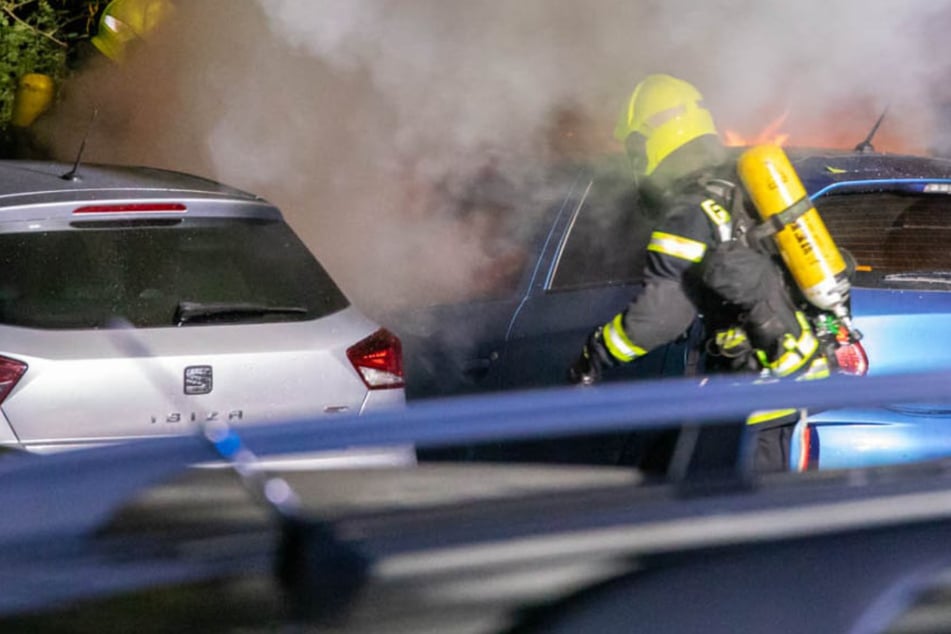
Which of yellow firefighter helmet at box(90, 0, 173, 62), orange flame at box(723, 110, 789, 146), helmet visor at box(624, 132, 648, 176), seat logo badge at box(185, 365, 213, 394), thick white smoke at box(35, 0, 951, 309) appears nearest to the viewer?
seat logo badge at box(185, 365, 213, 394)

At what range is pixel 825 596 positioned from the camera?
1.60m

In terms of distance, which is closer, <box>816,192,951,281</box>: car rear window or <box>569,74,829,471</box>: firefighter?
<box>569,74,829,471</box>: firefighter

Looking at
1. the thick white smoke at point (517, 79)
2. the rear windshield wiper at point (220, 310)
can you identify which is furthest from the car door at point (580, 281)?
the thick white smoke at point (517, 79)

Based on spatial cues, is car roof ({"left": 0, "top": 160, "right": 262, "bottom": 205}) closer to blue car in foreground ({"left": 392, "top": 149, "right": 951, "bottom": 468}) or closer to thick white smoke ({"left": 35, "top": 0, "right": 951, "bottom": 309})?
blue car in foreground ({"left": 392, "top": 149, "right": 951, "bottom": 468})

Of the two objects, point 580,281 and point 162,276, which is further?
point 580,281

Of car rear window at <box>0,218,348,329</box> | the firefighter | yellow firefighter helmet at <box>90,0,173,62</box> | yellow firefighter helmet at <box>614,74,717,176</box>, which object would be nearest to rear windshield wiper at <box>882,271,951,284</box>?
the firefighter

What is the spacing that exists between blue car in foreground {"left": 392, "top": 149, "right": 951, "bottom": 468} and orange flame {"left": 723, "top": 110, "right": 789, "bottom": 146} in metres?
1.77

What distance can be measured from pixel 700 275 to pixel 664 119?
1.67ft

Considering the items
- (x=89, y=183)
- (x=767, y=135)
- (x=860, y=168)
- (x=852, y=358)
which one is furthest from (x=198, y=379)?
(x=767, y=135)

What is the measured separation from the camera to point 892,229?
4805 mm

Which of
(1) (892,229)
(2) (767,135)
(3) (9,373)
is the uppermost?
(2) (767,135)

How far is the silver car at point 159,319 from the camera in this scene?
4254 millimetres

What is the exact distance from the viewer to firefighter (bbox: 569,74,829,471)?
14.0 feet

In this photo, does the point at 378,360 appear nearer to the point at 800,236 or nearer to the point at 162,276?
the point at 162,276
